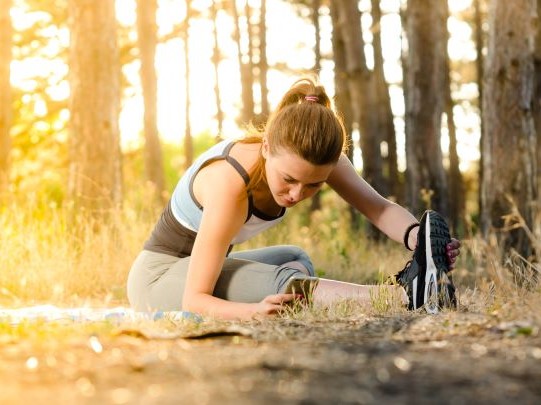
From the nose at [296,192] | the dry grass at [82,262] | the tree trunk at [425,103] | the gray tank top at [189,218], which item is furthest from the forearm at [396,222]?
the tree trunk at [425,103]

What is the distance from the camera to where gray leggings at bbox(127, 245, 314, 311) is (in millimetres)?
4828

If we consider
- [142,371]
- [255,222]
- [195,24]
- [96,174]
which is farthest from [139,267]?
[195,24]

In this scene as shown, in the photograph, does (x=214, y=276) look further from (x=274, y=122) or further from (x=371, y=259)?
(x=371, y=259)

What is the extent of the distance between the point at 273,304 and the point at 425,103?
22.3 ft

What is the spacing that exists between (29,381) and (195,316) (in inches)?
72.1

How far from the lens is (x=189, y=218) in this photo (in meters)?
4.97

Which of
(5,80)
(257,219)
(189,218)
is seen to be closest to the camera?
(257,219)

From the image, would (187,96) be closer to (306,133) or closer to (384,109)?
(384,109)

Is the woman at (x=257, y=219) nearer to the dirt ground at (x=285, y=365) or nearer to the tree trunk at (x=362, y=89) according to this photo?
the dirt ground at (x=285, y=365)

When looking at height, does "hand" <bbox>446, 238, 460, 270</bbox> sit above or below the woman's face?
below

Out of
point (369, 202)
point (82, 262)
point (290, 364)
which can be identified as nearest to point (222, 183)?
point (369, 202)

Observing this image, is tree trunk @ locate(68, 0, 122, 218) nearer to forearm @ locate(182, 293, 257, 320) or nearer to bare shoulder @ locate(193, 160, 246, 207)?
bare shoulder @ locate(193, 160, 246, 207)

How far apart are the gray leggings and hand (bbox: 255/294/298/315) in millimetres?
364

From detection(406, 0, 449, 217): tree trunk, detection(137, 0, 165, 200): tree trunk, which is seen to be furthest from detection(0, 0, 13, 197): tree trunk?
detection(137, 0, 165, 200): tree trunk
